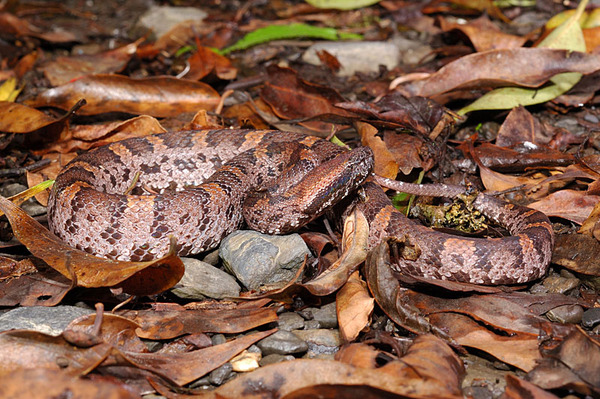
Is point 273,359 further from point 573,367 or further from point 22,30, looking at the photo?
point 22,30

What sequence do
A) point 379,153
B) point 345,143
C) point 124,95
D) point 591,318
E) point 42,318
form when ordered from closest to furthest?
point 42,318
point 591,318
point 379,153
point 345,143
point 124,95

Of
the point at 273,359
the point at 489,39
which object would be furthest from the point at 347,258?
the point at 489,39

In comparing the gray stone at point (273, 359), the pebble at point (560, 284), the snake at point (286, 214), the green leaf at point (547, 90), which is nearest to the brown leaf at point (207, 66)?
the snake at point (286, 214)

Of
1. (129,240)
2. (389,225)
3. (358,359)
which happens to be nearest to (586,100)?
(389,225)

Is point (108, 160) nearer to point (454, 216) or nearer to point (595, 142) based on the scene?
point (454, 216)

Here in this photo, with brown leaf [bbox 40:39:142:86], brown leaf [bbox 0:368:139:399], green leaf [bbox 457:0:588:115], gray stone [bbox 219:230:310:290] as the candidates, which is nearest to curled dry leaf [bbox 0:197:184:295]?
gray stone [bbox 219:230:310:290]

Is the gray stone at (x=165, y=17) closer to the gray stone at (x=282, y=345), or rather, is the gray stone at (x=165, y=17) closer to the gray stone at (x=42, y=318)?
the gray stone at (x=42, y=318)
